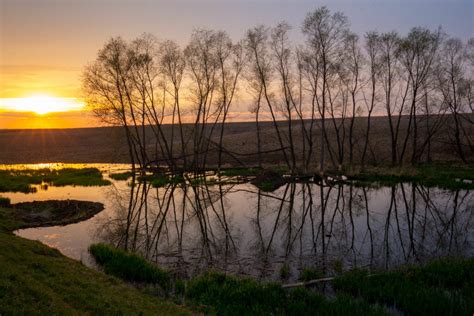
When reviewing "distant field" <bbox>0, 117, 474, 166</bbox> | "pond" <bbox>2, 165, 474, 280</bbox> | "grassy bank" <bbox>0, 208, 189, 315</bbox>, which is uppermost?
"distant field" <bbox>0, 117, 474, 166</bbox>

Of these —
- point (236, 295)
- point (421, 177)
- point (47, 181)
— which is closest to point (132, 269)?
point (236, 295)

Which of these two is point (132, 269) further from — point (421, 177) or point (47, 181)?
point (47, 181)

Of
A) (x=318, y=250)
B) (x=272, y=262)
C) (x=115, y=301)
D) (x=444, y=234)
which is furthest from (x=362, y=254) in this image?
(x=115, y=301)

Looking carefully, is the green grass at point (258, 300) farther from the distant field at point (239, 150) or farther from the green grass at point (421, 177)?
the distant field at point (239, 150)

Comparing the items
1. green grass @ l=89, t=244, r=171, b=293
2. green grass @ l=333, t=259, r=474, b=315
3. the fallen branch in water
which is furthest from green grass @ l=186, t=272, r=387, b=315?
green grass @ l=89, t=244, r=171, b=293

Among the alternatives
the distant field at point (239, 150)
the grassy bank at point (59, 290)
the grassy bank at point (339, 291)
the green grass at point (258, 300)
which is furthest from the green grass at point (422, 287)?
the distant field at point (239, 150)

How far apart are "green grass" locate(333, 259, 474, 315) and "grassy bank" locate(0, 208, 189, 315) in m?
4.76

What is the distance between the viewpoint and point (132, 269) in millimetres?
11992

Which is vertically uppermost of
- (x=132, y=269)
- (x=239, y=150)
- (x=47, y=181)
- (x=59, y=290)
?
(x=239, y=150)

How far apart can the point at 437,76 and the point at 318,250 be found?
121 ft

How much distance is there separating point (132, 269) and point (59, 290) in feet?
12.0

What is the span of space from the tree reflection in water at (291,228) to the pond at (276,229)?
0.04 metres

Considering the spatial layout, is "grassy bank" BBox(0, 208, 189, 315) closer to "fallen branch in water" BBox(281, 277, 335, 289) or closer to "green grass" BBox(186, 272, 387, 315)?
"green grass" BBox(186, 272, 387, 315)

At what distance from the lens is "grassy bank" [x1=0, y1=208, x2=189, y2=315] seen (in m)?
7.18
